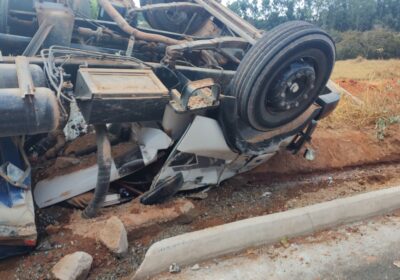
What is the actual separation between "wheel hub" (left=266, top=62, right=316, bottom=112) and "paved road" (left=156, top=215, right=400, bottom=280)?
41.4 inches

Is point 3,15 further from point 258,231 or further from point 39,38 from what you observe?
point 258,231

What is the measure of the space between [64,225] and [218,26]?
2.78 m

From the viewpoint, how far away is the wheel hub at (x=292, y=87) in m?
3.24

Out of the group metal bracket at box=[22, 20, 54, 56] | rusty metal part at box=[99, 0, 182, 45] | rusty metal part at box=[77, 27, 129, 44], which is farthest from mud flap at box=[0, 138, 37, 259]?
rusty metal part at box=[99, 0, 182, 45]

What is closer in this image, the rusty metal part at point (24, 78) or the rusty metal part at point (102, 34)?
the rusty metal part at point (24, 78)

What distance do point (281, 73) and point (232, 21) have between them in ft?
4.70

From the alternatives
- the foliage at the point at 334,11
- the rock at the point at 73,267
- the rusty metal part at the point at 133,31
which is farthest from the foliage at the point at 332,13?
the rock at the point at 73,267

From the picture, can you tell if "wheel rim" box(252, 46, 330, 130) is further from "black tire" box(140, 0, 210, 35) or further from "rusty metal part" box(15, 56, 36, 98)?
"black tire" box(140, 0, 210, 35)

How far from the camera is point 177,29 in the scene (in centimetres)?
493

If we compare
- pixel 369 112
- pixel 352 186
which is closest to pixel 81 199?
pixel 352 186

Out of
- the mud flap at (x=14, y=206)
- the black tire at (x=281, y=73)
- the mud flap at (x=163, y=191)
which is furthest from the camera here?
the mud flap at (x=163, y=191)

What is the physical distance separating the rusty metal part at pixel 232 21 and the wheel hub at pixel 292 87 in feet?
2.66

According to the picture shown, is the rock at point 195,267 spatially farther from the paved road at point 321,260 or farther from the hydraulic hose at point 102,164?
the hydraulic hose at point 102,164

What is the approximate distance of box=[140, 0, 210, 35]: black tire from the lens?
4.82 m
